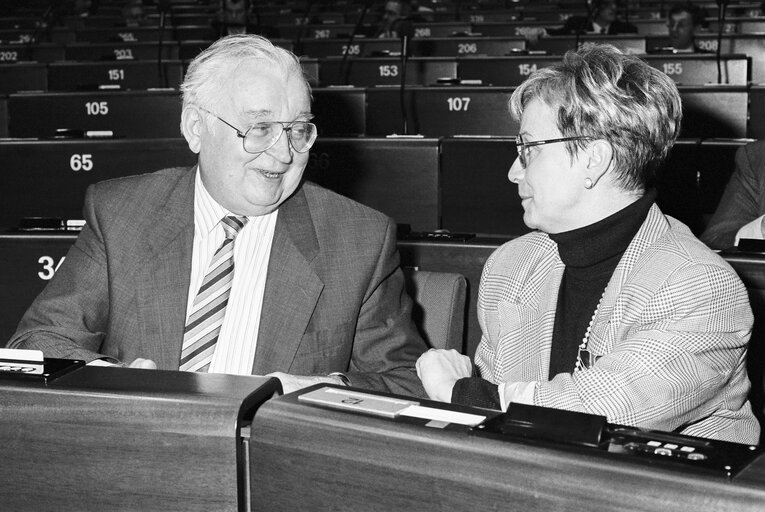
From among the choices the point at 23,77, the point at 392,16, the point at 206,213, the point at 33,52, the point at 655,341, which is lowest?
the point at 655,341

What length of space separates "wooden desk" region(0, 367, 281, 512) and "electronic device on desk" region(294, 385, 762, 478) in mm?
87

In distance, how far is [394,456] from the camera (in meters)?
0.79

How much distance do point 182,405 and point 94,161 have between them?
2979mm

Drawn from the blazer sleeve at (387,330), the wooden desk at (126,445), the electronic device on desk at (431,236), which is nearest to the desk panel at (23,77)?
the electronic device on desk at (431,236)

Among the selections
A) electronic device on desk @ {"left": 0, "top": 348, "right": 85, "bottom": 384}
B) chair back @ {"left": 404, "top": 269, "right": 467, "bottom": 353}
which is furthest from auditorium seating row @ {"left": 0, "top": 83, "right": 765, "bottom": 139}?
electronic device on desk @ {"left": 0, "top": 348, "right": 85, "bottom": 384}

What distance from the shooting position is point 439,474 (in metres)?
0.77

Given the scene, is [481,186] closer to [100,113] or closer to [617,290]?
[617,290]

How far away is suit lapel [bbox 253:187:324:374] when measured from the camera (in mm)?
1749

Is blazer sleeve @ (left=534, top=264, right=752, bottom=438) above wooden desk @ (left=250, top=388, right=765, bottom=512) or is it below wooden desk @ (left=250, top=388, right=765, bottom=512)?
below

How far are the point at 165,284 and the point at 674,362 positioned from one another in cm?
92

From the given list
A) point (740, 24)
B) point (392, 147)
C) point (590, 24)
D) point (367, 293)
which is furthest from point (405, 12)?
point (367, 293)

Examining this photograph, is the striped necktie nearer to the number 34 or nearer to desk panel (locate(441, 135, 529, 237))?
the number 34

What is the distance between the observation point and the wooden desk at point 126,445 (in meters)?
0.87

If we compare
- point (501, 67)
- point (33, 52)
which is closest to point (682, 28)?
point (501, 67)
